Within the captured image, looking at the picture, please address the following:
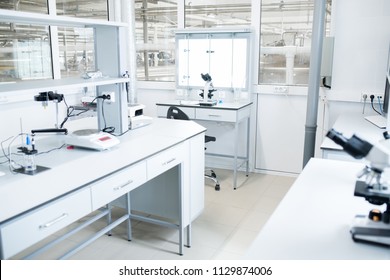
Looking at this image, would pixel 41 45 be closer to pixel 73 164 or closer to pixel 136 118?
pixel 136 118

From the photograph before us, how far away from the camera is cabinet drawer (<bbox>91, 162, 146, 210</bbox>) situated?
6.27ft

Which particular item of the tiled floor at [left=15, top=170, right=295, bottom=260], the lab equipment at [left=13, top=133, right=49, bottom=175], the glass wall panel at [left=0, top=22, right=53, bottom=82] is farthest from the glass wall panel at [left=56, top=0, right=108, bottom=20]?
the lab equipment at [left=13, top=133, right=49, bottom=175]

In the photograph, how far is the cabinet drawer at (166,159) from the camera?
2.37 metres

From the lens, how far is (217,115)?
162 inches

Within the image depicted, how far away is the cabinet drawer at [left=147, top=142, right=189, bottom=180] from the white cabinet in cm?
200

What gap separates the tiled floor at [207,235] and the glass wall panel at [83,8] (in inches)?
108

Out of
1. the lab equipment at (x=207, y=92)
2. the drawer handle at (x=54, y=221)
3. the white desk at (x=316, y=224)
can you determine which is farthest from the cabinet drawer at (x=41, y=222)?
the lab equipment at (x=207, y=92)

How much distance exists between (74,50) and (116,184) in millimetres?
3228

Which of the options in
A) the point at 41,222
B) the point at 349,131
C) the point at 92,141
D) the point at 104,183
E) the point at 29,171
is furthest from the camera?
the point at 349,131

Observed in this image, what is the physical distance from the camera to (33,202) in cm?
156

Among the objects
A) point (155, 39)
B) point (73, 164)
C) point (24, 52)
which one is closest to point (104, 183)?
point (73, 164)

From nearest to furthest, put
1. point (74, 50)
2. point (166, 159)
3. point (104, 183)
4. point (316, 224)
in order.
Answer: point (316, 224) < point (104, 183) < point (166, 159) < point (74, 50)

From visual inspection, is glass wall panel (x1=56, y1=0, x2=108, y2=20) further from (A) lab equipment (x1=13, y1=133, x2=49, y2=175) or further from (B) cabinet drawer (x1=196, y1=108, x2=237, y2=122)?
(A) lab equipment (x1=13, y1=133, x2=49, y2=175)

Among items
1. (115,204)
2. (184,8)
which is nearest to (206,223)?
(115,204)
